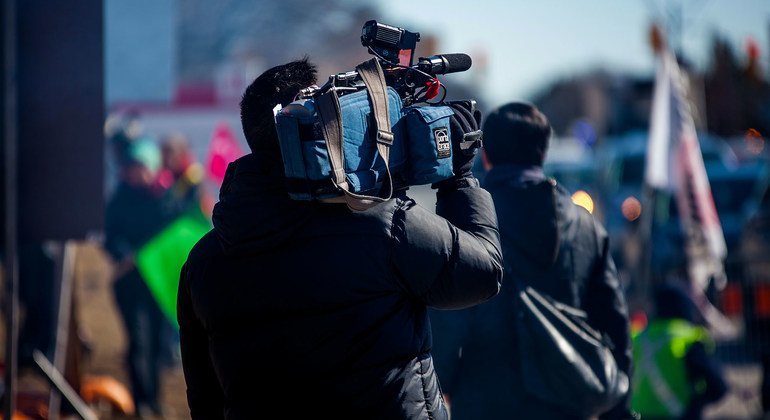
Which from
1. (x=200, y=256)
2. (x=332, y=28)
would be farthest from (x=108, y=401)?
(x=332, y=28)

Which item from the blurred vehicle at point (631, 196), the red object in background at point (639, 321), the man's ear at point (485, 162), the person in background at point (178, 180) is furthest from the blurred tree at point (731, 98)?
the man's ear at point (485, 162)

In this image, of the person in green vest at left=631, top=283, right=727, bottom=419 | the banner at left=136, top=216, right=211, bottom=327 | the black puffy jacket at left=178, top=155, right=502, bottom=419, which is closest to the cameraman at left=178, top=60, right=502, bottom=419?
the black puffy jacket at left=178, top=155, right=502, bottom=419

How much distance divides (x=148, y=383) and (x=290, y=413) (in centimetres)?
595

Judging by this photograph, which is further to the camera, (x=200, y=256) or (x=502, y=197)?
(x=502, y=197)

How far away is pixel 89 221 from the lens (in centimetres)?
469

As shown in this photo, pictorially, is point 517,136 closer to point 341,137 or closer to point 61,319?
point 341,137

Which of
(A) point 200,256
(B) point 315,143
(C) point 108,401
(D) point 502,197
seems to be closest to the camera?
(B) point 315,143

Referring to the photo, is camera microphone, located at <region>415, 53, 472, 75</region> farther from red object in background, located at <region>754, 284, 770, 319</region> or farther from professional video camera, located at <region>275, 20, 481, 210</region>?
red object in background, located at <region>754, 284, 770, 319</region>

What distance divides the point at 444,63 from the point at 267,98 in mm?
489

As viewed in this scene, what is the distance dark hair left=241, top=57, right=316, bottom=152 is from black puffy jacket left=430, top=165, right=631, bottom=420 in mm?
1242

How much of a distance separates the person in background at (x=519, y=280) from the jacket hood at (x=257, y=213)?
128cm

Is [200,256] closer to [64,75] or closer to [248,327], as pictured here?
[248,327]

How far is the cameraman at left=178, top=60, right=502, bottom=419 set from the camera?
95.3 inches

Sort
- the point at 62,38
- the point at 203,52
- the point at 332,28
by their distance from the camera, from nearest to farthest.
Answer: the point at 62,38 → the point at 203,52 → the point at 332,28
